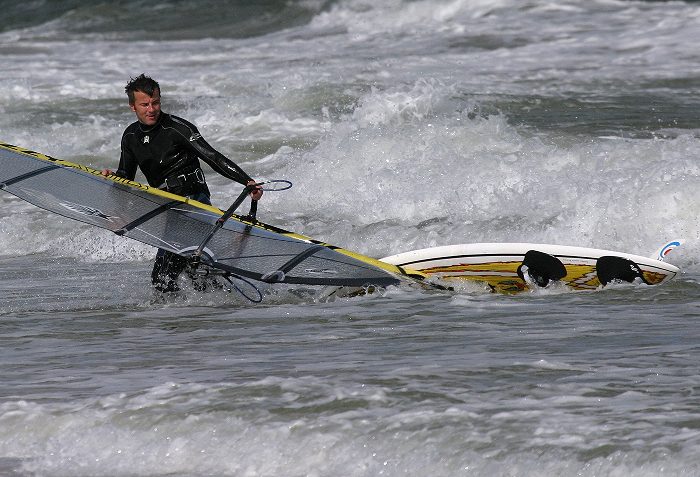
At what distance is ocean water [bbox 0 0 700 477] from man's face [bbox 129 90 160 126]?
A: 3.71 ft

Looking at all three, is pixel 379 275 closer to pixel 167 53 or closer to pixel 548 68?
pixel 548 68

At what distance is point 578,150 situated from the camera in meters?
11.5

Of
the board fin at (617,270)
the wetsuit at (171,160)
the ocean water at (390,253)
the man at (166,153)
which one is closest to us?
the ocean water at (390,253)

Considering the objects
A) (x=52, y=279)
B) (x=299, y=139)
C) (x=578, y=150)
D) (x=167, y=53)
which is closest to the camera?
(x=52, y=279)

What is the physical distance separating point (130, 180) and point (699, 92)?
999 centimetres

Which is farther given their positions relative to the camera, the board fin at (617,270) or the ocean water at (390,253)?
the board fin at (617,270)

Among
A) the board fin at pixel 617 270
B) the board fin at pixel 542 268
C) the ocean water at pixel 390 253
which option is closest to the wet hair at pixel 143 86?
the ocean water at pixel 390 253

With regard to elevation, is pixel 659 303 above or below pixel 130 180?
below

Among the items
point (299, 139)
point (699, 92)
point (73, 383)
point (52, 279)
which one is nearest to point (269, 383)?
point (73, 383)

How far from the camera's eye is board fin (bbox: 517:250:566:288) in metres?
7.29

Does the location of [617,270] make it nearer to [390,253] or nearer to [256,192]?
[256,192]

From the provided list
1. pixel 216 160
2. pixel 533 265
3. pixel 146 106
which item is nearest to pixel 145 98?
pixel 146 106

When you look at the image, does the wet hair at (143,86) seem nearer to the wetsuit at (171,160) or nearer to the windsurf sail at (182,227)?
the wetsuit at (171,160)

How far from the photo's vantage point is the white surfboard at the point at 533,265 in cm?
723
